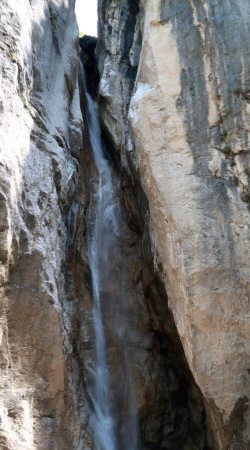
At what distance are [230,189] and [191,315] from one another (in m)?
2.11

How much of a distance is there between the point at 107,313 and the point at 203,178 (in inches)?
138

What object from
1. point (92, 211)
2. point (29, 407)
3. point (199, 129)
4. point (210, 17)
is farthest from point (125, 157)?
point (29, 407)

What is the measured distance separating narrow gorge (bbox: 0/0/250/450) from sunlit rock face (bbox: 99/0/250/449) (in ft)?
0.07

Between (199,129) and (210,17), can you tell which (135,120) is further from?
(210,17)

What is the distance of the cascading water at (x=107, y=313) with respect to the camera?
27.0 feet

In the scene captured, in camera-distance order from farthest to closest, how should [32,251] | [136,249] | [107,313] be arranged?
[136,249]
[107,313]
[32,251]

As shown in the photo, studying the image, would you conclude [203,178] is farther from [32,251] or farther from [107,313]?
[107,313]

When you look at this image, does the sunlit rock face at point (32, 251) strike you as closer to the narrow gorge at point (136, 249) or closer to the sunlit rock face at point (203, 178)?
the narrow gorge at point (136, 249)

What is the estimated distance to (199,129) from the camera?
7891mm

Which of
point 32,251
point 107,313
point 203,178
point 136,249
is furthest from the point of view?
point 136,249

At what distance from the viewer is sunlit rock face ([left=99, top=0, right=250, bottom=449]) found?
6.81 meters

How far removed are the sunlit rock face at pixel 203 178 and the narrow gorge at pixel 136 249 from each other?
2 cm

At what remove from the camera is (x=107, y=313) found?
9375 millimetres

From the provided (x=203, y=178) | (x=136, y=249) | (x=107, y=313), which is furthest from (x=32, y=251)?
(x=136, y=249)
